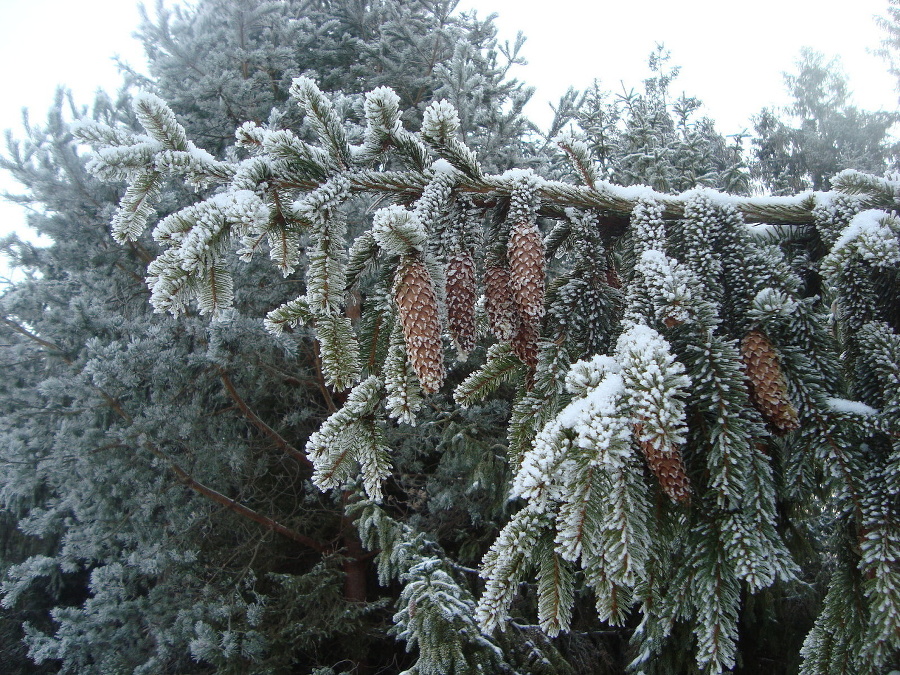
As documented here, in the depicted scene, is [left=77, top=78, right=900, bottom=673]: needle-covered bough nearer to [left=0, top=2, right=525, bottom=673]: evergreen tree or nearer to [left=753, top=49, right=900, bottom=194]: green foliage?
[left=0, top=2, right=525, bottom=673]: evergreen tree

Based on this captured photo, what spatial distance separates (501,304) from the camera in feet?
4.13

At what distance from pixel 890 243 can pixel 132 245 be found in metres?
6.07

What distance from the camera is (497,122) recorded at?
547 cm

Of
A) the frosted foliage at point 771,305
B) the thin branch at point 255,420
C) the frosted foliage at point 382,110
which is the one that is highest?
the thin branch at point 255,420

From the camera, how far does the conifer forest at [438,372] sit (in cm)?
95

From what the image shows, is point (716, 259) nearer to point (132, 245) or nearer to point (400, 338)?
point (400, 338)

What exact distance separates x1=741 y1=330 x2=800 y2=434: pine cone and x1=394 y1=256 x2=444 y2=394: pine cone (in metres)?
0.58

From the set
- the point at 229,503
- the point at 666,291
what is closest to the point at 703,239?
the point at 666,291

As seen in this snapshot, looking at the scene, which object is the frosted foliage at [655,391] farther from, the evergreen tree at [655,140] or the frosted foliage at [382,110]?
the evergreen tree at [655,140]

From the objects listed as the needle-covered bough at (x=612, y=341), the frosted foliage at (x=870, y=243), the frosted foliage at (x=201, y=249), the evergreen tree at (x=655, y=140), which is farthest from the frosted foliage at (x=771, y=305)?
the evergreen tree at (x=655, y=140)

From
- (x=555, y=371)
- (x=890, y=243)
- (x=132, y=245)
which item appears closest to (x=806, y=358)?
(x=890, y=243)

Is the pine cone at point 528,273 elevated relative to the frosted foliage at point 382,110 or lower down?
lower down

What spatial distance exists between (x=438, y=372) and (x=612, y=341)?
47cm

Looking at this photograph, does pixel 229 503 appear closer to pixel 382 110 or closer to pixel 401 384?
pixel 401 384
